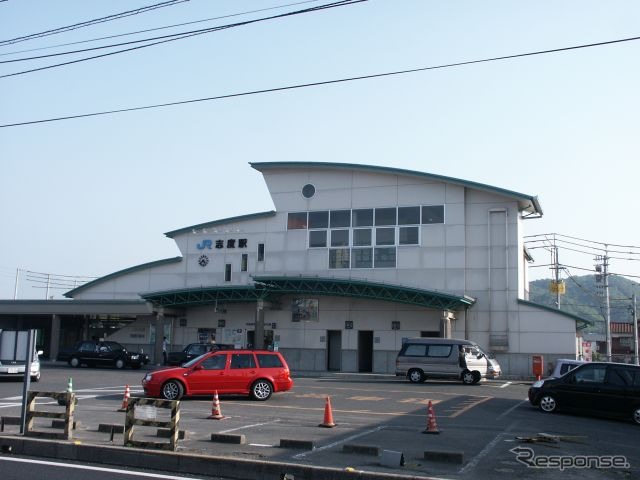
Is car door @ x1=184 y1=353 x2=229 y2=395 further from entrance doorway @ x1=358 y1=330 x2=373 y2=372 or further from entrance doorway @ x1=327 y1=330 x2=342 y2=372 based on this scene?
entrance doorway @ x1=327 y1=330 x2=342 y2=372

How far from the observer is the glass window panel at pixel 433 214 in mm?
41438

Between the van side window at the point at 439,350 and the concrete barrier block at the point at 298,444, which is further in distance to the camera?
the van side window at the point at 439,350

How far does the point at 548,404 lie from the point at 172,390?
1130 cm

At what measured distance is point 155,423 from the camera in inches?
455

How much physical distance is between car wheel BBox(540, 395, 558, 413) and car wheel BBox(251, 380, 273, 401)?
840cm

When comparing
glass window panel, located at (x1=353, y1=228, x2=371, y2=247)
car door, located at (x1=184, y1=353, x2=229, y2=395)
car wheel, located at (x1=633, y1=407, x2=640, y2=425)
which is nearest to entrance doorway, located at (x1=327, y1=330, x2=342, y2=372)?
glass window panel, located at (x1=353, y1=228, x2=371, y2=247)

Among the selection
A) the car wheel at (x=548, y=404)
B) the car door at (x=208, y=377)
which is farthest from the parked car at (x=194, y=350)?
the car wheel at (x=548, y=404)

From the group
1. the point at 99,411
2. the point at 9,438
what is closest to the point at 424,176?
the point at 99,411

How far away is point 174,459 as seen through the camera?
34.8 ft

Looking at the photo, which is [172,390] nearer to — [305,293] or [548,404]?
[548,404]

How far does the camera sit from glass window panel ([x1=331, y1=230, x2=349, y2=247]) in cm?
4316

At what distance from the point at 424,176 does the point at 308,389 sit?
19.3 m

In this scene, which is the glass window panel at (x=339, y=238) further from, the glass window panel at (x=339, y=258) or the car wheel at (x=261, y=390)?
the car wheel at (x=261, y=390)

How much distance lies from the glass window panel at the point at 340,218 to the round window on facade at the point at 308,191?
6.54 ft
